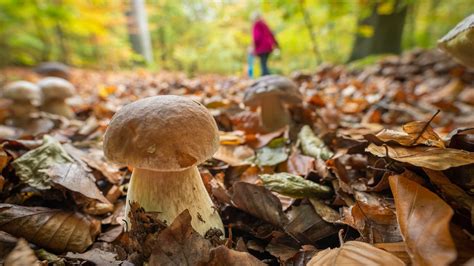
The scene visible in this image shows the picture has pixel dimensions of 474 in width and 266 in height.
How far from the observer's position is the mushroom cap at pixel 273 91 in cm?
226

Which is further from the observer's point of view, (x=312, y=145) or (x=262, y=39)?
(x=262, y=39)

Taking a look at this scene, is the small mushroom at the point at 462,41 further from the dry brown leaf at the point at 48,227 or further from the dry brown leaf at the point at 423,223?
the dry brown leaf at the point at 48,227

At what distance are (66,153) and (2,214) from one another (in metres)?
0.46

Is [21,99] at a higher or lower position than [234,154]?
higher

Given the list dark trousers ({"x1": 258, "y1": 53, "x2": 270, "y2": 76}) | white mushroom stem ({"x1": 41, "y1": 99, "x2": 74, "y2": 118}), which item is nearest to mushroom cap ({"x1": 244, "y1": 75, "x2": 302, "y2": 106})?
white mushroom stem ({"x1": 41, "y1": 99, "x2": 74, "y2": 118})

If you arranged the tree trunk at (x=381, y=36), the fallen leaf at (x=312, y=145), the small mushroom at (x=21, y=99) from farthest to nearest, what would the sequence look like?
the tree trunk at (x=381, y=36) < the small mushroom at (x=21, y=99) < the fallen leaf at (x=312, y=145)

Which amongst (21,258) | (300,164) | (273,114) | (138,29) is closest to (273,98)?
(273,114)

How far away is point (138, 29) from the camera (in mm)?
12094

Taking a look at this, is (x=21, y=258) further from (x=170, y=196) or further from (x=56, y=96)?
(x=56, y=96)

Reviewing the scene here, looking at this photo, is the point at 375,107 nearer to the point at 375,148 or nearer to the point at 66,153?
the point at 375,148

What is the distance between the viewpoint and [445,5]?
44.9 feet

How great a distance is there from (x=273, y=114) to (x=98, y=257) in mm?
1602

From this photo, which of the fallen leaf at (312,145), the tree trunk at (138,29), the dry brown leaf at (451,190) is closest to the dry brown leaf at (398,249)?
the dry brown leaf at (451,190)

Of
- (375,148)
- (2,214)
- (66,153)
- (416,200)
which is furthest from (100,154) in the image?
(416,200)
